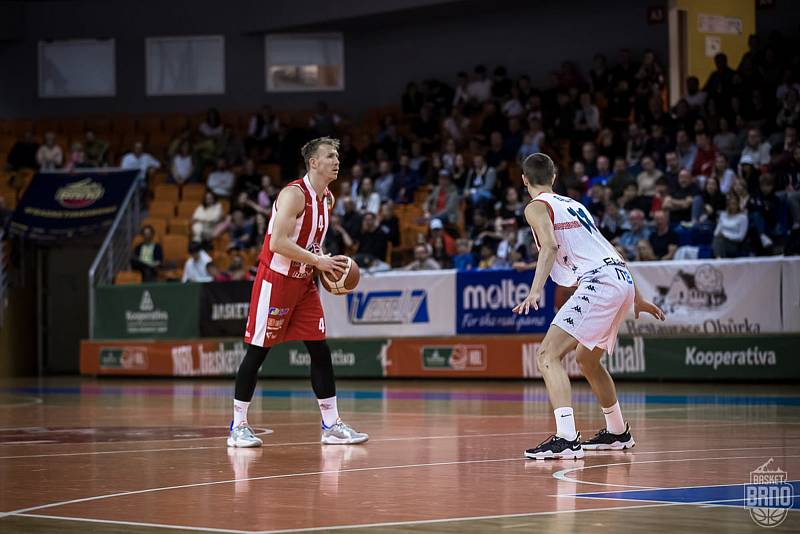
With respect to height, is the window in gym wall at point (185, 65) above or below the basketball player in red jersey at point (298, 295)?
above

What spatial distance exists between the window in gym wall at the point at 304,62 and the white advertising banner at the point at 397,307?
1113 cm

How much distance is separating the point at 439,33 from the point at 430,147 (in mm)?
4750

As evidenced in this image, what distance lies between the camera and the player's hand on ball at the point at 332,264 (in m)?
9.11

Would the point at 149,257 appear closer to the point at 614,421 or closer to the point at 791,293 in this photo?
the point at 791,293

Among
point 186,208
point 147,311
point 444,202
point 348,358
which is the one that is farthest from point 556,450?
point 186,208

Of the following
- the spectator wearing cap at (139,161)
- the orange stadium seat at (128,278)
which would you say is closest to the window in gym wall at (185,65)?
the spectator wearing cap at (139,161)

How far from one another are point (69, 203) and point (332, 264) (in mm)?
18580

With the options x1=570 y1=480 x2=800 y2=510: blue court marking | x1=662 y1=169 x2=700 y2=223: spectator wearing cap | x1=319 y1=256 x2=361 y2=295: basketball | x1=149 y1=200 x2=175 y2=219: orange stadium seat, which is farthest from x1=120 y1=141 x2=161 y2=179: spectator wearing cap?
x1=570 y1=480 x2=800 y2=510: blue court marking

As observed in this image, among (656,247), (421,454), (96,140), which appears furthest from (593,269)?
(96,140)

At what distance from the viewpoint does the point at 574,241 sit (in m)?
8.42

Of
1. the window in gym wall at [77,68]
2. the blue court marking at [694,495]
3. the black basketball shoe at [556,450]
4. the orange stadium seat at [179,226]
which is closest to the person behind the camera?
A: the blue court marking at [694,495]

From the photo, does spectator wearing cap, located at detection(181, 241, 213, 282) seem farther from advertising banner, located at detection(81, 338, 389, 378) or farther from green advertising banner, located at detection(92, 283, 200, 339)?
advertising banner, located at detection(81, 338, 389, 378)

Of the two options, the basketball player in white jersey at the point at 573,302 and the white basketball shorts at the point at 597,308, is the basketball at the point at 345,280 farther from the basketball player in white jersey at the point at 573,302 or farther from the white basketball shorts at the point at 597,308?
the white basketball shorts at the point at 597,308

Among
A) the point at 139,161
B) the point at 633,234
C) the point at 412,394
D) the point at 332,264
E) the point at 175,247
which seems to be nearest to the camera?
the point at 332,264
